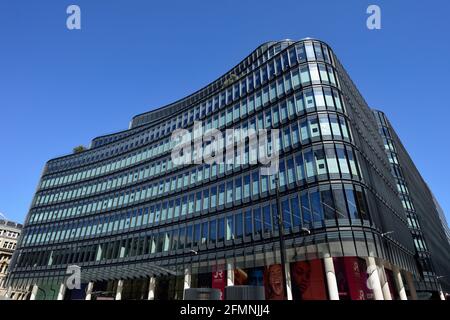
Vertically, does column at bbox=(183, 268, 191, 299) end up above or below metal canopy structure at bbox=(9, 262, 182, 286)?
below

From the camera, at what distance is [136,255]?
40.2m

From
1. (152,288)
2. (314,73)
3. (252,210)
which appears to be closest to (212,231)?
(252,210)

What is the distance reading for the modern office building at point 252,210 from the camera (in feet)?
81.0

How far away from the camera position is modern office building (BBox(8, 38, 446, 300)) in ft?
81.0

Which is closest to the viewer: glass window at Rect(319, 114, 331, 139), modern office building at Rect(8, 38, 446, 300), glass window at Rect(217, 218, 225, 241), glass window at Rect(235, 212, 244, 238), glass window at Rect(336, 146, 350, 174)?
modern office building at Rect(8, 38, 446, 300)

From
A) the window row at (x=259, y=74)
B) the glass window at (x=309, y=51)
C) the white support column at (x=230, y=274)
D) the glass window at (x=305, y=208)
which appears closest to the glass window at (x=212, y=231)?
the white support column at (x=230, y=274)

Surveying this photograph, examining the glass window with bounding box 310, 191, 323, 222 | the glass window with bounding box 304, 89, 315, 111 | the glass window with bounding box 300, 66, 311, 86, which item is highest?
the glass window with bounding box 300, 66, 311, 86

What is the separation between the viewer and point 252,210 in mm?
30406

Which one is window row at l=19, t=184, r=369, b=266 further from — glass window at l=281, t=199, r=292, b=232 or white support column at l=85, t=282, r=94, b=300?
white support column at l=85, t=282, r=94, b=300

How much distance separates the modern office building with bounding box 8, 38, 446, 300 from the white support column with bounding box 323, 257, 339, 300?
8cm

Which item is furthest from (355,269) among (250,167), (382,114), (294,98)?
(382,114)

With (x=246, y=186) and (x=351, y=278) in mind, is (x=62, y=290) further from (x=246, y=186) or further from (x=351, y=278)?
(x=351, y=278)

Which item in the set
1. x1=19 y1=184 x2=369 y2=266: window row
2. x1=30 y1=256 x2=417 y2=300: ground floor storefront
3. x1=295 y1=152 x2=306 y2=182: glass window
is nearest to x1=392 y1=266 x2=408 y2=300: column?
x1=30 y1=256 x2=417 y2=300: ground floor storefront

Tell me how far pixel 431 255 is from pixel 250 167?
56214 millimetres
